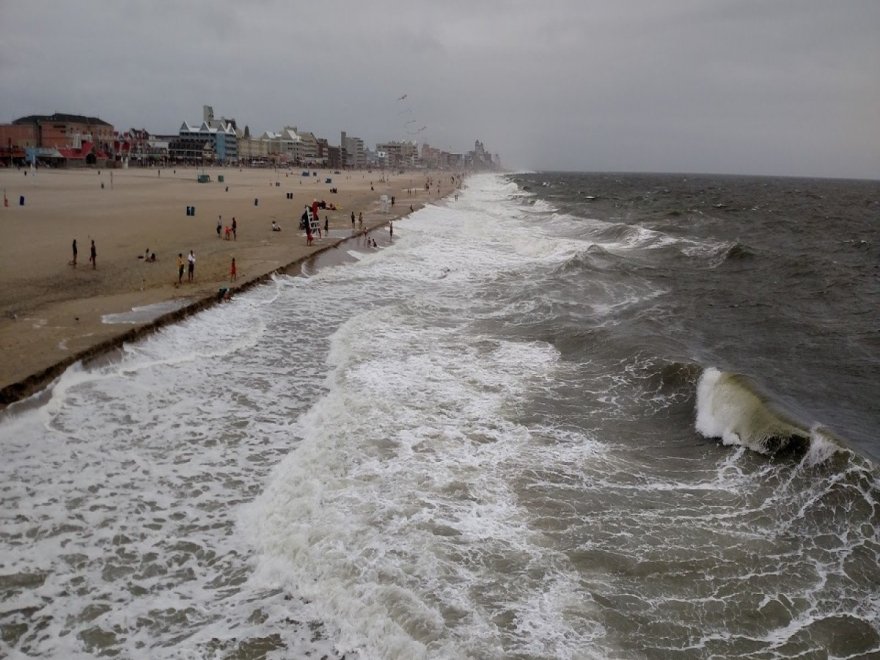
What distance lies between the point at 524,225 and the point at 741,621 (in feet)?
144

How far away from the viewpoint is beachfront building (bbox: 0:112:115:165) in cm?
9094

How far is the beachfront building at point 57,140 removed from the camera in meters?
90.9

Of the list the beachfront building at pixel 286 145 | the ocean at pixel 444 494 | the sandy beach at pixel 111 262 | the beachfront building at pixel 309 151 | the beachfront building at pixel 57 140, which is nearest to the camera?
the ocean at pixel 444 494

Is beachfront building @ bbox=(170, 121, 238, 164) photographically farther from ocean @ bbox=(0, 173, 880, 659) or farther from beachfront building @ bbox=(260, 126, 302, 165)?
ocean @ bbox=(0, 173, 880, 659)

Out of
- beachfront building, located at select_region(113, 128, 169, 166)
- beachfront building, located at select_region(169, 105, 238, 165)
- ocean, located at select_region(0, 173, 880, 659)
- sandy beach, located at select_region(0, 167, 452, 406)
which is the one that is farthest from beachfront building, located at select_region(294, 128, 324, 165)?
ocean, located at select_region(0, 173, 880, 659)

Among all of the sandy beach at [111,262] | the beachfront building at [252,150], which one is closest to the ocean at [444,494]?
the sandy beach at [111,262]

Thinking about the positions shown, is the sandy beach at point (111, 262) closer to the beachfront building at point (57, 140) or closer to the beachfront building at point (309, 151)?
the beachfront building at point (57, 140)

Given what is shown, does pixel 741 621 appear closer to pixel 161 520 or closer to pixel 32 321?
pixel 161 520

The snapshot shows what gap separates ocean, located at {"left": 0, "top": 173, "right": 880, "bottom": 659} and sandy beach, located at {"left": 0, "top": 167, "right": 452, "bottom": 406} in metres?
0.98

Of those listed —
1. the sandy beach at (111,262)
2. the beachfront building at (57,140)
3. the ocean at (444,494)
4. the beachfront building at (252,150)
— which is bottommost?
the ocean at (444,494)

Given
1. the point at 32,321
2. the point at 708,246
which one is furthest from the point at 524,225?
the point at 32,321

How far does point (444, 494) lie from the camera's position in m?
8.65

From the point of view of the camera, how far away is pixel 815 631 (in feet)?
20.9

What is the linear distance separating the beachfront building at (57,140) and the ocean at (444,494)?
9046 cm
